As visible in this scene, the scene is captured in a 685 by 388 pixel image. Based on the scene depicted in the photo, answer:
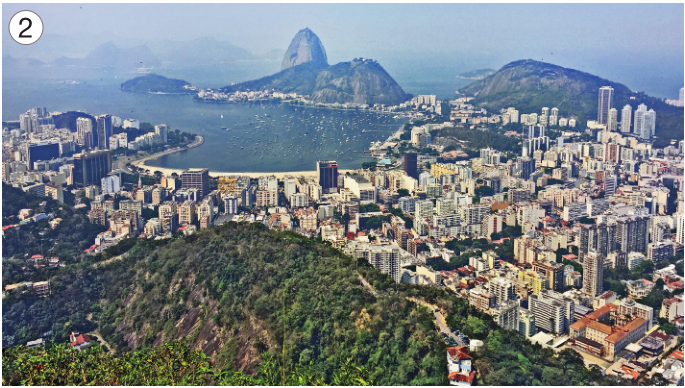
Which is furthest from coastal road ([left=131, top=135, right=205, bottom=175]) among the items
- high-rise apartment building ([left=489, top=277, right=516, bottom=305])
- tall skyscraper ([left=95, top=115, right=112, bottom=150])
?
high-rise apartment building ([left=489, top=277, right=516, bottom=305])

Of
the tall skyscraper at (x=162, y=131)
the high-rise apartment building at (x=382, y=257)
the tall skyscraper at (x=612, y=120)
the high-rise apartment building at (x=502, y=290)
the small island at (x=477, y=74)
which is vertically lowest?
the high-rise apartment building at (x=502, y=290)

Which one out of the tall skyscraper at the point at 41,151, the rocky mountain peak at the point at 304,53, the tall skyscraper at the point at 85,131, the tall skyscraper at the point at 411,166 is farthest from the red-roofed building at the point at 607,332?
the rocky mountain peak at the point at 304,53

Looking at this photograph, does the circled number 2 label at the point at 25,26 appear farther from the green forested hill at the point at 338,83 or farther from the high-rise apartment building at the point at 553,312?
the green forested hill at the point at 338,83

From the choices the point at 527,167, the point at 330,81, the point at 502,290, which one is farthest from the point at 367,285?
the point at 330,81

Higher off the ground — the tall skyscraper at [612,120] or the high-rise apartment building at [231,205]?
the tall skyscraper at [612,120]

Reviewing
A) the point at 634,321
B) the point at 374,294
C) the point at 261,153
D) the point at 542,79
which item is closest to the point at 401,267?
the point at 374,294

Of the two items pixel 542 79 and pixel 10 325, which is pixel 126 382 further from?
pixel 542 79
